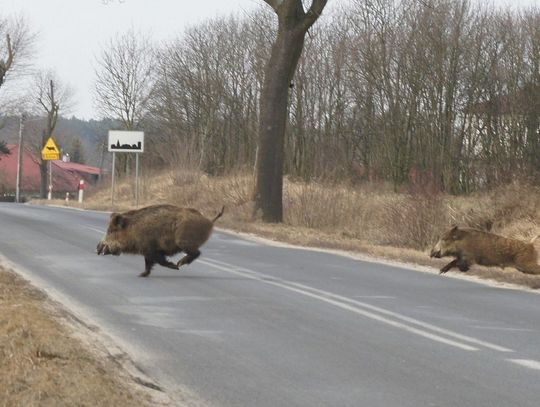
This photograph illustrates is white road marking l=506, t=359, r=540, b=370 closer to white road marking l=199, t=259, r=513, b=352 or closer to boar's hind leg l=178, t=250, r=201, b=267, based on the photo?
white road marking l=199, t=259, r=513, b=352

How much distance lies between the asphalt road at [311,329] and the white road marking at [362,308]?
2cm

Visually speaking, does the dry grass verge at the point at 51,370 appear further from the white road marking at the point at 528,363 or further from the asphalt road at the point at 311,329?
the white road marking at the point at 528,363

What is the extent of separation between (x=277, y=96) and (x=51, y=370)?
21.8 metres

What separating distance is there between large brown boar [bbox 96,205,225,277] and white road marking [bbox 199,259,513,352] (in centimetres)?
126

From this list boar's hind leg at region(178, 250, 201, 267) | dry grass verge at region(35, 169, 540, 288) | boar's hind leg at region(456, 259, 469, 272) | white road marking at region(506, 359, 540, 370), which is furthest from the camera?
dry grass verge at region(35, 169, 540, 288)

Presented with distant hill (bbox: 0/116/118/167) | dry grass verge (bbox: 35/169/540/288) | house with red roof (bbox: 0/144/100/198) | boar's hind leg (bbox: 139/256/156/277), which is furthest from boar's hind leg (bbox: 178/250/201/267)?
house with red roof (bbox: 0/144/100/198)

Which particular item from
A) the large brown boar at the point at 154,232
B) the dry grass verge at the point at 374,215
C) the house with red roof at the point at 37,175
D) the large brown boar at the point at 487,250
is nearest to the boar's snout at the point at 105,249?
the large brown boar at the point at 154,232

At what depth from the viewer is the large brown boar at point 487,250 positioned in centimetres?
1369

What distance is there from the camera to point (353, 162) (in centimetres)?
4816

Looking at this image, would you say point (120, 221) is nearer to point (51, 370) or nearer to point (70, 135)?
point (51, 370)

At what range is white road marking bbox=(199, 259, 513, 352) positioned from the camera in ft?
30.1

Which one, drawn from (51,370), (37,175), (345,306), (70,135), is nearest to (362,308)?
(345,306)

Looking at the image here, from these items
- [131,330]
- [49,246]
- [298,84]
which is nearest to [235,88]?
[298,84]

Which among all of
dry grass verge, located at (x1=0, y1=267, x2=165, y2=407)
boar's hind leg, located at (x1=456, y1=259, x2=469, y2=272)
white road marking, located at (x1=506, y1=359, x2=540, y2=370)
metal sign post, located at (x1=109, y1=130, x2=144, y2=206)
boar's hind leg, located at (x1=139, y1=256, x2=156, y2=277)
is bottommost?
dry grass verge, located at (x1=0, y1=267, x2=165, y2=407)
